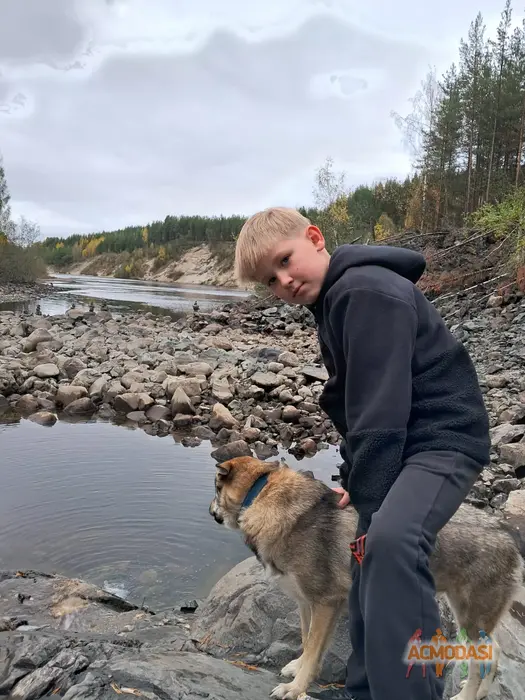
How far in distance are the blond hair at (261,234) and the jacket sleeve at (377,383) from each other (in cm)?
60

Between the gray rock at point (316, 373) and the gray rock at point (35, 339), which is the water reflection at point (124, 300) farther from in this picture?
the gray rock at point (316, 373)

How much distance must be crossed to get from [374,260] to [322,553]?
207cm

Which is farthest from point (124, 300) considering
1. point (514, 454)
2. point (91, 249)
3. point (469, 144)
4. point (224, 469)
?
point (91, 249)

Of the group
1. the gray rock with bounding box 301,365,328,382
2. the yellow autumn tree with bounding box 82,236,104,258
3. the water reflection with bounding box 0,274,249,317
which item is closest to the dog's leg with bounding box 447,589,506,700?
the gray rock with bounding box 301,365,328,382

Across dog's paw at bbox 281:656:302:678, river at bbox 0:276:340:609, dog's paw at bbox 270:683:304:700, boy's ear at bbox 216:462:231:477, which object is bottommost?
river at bbox 0:276:340:609

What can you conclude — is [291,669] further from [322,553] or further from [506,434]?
[506,434]

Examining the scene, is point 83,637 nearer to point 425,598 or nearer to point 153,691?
point 153,691

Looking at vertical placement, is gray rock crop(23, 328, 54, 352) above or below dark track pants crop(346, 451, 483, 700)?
below

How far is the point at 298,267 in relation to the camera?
3092mm

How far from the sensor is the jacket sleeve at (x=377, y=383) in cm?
263

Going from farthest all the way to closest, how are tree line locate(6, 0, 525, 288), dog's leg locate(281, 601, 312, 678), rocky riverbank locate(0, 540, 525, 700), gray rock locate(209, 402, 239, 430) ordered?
1. tree line locate(6, 0, 525, 288)
2. gray rock locate(209, 402, 239, 430)
3. dog's leg locate(281, 601, 312, 678)
4. rocky riverbank locate(0, 540, 525, 700)

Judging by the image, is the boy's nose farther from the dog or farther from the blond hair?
the dog

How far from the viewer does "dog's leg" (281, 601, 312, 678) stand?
3.89 meters

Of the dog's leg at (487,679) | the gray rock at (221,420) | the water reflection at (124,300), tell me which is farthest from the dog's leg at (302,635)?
the water reflection at (124,300)
